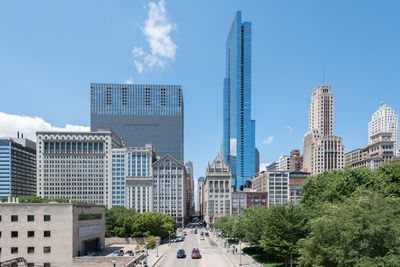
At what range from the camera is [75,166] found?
184 metres

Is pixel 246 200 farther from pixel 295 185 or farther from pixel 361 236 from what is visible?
pixel 361 236

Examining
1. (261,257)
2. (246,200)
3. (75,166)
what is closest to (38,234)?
(261,257)

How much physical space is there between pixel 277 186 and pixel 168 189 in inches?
2866

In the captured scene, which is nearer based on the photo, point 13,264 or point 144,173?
point 13,264

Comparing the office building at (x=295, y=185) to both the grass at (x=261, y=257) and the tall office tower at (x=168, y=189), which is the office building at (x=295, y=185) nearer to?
the tall office tower at (x=168, y=189)

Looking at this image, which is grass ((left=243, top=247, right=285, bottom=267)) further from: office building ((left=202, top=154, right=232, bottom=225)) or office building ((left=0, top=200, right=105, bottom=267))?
office building ((left=202, top=154, right=232, bottom=225))

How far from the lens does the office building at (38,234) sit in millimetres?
60938

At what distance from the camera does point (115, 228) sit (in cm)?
9850

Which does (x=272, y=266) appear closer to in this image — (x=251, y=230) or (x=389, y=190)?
(x=251, y=230)

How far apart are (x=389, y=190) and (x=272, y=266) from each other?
86.7 feet

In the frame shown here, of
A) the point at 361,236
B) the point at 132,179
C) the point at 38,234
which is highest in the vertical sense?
the point at 361,236

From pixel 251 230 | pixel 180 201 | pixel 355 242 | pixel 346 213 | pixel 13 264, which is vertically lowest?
pixel 180 201

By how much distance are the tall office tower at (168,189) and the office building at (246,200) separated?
35186 millimetres

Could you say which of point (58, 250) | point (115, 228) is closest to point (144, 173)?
point (115, 228)
